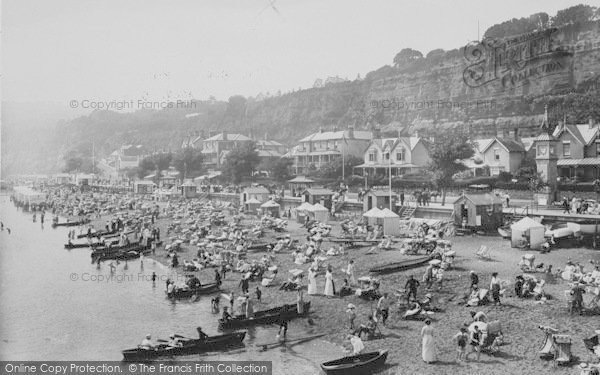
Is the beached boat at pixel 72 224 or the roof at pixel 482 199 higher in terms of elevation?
the roof at pixel 482 199

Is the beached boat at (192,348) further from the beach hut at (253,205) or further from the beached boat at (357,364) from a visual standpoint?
the beach hut at (253,205)

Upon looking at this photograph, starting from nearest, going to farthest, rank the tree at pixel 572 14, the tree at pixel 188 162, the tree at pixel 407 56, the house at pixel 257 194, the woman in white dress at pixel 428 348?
the woman in white dress at pixel 428 348 < the house at pixel 257 194 < the tree at pixel 572 14 < the tree at pixel 188 162 < the tree at pixel 407 56

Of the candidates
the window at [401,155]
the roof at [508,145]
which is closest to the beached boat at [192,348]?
the roof at [508,145]

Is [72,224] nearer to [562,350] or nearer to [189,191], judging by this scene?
[189,191]

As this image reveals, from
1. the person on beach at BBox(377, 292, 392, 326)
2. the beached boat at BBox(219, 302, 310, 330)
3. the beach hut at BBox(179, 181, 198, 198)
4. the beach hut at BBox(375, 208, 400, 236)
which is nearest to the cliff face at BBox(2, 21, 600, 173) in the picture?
the beach hut at BBox(179, 181, 198, 198)

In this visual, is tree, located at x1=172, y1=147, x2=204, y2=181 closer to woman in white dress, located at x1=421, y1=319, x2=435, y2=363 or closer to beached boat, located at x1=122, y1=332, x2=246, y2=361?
beached boat, located at x1=122, y1=332, x2=246, y2=361

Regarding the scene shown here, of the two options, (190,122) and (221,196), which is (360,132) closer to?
(221,196)
